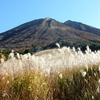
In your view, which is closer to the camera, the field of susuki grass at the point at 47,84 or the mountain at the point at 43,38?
the field of susuki grass at the point at 47,84

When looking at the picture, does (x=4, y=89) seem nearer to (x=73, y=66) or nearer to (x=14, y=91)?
(x=14, y=91)

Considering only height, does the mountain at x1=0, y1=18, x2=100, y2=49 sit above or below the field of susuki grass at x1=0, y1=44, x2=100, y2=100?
above

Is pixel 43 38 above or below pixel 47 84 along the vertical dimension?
above

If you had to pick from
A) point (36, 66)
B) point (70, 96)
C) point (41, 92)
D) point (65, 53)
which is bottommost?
point (70, 96)

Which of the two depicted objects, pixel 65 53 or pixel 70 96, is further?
pixel 65 53

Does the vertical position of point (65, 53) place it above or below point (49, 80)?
above

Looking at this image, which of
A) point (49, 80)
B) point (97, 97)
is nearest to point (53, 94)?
point (49, 80)

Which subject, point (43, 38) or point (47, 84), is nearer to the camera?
point (47, 84)

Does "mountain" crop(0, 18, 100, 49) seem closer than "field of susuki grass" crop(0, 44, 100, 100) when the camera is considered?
No

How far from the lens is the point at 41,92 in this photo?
313cm

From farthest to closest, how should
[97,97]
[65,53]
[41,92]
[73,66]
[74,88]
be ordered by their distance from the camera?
[65,53] → [73,66] → [74,88] → [41,92] → [97,97]

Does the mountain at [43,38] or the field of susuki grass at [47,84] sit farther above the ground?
the mountain at [43,38]

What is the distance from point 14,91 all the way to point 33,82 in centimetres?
51

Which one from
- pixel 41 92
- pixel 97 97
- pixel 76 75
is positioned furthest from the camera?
pixel 76 75
